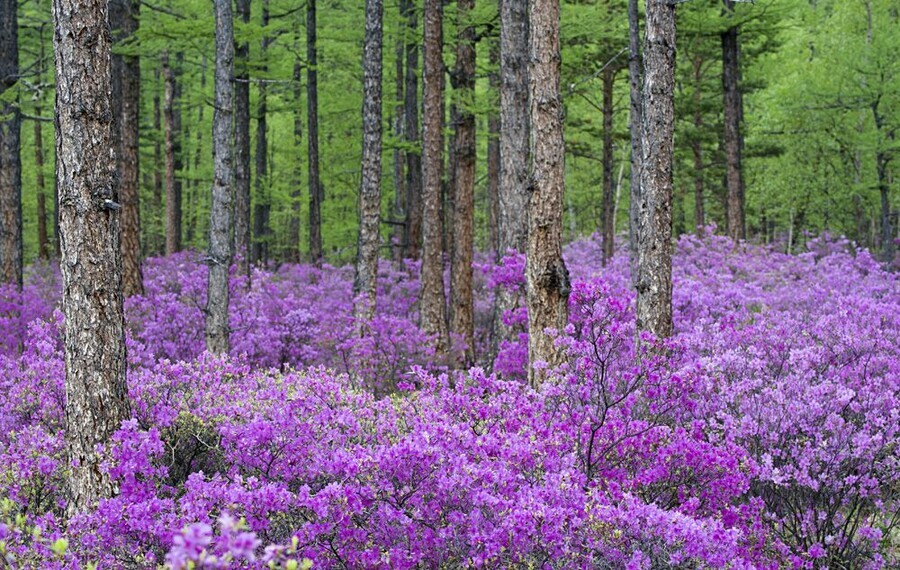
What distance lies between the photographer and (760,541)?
5.25 m

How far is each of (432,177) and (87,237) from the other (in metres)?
8.29

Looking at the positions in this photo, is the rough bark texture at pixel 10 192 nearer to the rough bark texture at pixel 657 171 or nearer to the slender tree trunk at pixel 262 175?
the slender tree trunk at pixel 262 175

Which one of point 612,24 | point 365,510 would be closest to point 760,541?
point 365,510

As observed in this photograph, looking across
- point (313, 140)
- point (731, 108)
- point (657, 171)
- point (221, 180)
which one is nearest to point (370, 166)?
point (221, 180)

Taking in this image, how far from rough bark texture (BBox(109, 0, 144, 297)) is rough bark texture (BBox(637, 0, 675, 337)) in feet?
29.6

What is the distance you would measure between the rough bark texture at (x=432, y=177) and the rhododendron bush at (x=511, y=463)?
5283 millimetres

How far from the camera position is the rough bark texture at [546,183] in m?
8.08

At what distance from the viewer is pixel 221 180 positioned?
1127cm

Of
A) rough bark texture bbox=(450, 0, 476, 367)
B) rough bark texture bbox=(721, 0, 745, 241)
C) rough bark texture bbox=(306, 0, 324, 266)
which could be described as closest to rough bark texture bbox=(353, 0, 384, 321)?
rough bark texture bbox=(450, 0, 476, 367)

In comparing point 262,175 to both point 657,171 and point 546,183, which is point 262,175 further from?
point 546,183

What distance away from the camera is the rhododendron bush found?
4.21m

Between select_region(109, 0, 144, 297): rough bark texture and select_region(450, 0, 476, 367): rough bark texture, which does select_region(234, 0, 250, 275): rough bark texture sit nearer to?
select_region(109, 0, 144, 297): rough bark texture

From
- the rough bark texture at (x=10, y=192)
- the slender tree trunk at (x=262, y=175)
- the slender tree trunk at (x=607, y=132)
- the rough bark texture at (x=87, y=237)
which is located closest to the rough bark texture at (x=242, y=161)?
the slender tree trunk at (x=262, y=175)

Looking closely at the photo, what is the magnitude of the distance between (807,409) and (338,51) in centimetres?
1676
